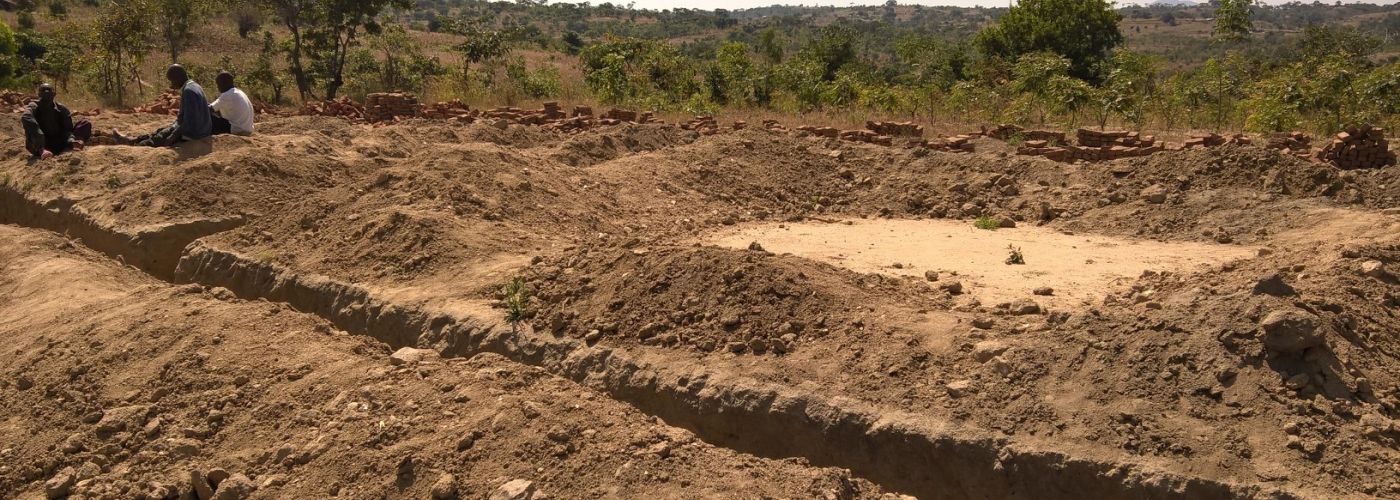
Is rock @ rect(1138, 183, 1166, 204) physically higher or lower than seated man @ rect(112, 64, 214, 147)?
lower

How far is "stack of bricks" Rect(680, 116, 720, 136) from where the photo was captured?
11409mm

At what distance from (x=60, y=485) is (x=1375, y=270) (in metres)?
6.04

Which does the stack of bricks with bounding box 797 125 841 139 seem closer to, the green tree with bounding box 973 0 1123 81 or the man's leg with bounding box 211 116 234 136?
the man's leg with bounding box 211 116 234 136

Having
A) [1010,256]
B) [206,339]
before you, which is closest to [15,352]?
[206,339]

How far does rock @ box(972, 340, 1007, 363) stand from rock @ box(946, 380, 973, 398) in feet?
0.74

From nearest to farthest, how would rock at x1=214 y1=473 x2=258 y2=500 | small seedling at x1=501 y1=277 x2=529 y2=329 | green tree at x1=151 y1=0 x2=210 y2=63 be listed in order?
rock at x1=214 y1=473 x2=258 y2=500 < small seedling at x1=501 y1=277 x2=529 y2=329 < green tree at x1=151 y1=0 x2=210 y2=63

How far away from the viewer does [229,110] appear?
9.49m

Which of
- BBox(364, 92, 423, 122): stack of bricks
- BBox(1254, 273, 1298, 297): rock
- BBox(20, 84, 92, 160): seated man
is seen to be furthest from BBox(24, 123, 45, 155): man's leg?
BBox(1254, 273, 1298, 297): rock

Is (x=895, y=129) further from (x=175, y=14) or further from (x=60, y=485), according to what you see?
(x=175, y=14)

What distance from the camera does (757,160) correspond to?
1015 centimetres

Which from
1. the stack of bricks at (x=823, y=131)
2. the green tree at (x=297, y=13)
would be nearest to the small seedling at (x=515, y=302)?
the stack of bricks at (x=823, y=131)

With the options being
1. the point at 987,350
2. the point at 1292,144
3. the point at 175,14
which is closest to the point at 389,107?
the point at 175,14

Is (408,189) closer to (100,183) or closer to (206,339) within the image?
(206,339)

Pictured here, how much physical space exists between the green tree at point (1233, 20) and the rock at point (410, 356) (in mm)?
10574
